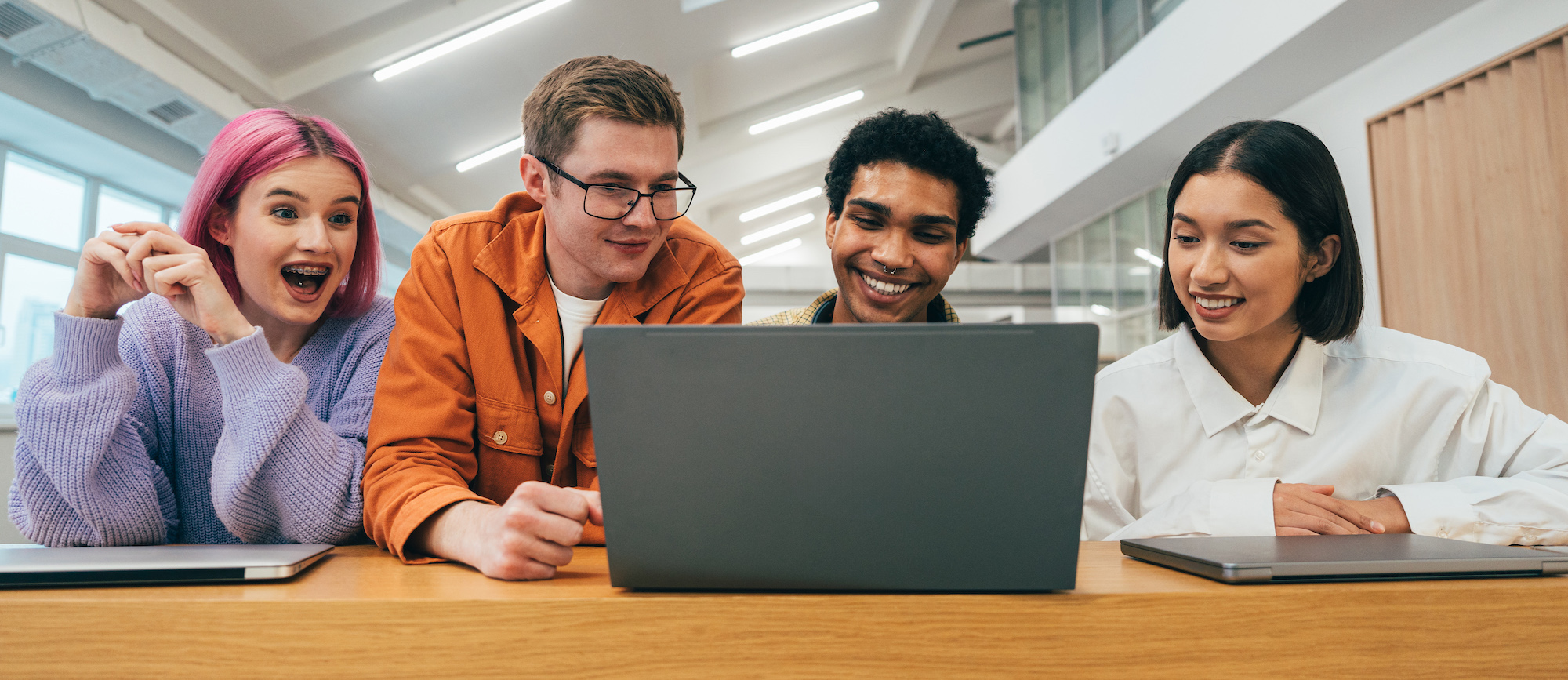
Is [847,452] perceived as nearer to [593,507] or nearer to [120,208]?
[593,507]

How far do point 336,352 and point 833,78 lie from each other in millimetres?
8866

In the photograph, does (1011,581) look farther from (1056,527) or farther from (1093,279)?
(1093,279)

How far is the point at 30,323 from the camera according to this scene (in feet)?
15.4

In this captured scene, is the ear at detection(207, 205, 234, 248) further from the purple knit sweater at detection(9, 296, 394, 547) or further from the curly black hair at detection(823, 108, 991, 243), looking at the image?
the curly black hair at detection(823, 108, 991, 243)

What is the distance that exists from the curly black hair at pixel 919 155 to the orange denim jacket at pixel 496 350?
48cm

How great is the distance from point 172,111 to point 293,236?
4.53 meters

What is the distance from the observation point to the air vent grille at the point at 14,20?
3549mm

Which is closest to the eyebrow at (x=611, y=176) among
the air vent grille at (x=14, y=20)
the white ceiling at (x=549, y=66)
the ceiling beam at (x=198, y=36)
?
the white ceiling at (x=549, y=66)

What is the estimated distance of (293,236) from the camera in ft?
4.55

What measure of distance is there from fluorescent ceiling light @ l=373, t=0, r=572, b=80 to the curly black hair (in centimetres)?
455

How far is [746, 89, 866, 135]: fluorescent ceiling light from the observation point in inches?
389

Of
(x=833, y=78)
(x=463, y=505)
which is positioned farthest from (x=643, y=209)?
(x=833, y=78)

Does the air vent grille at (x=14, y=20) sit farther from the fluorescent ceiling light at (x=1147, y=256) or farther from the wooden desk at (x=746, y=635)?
the fluorescent ceiling light at (x=1147, y=256)

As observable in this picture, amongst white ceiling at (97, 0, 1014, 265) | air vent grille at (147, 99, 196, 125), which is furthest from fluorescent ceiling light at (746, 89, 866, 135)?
air vent grille at (147, 99, 196, 125)
